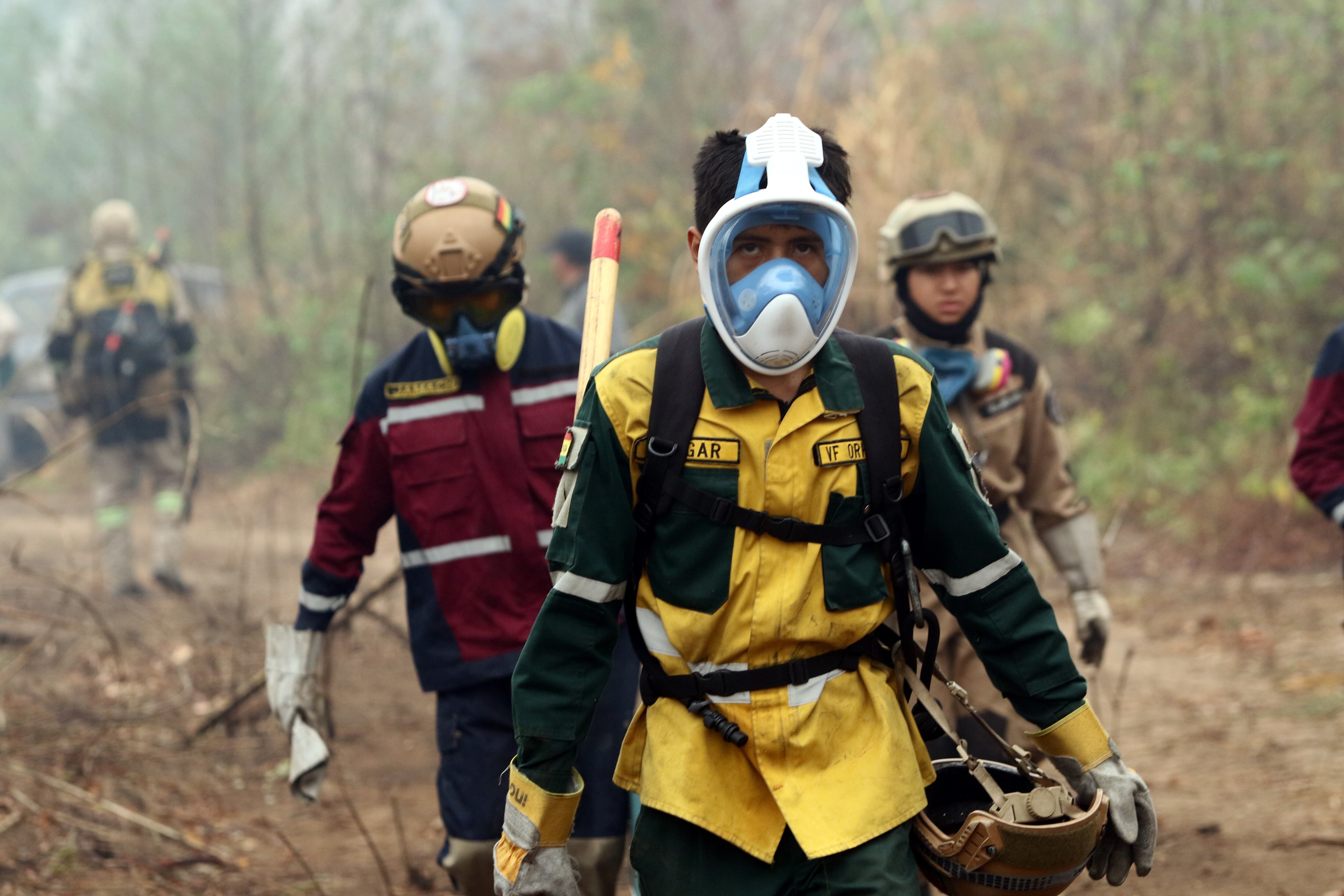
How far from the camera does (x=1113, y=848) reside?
2568mm

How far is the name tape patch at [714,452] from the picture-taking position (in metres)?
2.48

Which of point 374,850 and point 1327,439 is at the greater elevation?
point 1327,439

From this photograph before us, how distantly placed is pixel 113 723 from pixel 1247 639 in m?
6.09

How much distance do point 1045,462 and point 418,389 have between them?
2093 mm

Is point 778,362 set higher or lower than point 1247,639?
higher

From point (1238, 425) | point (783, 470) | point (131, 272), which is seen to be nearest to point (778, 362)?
point (783, 470)

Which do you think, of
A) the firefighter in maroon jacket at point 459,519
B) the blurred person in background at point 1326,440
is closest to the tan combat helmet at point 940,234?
the blurred person in background at point 1326,440

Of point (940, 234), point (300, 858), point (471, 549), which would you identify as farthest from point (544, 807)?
point (940, 234)

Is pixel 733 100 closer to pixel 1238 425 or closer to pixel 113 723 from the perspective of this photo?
pixel 1238 425

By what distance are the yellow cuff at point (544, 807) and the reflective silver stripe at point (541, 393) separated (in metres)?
1.45

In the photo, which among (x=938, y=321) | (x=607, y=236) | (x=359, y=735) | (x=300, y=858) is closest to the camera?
(x=607, y=236)

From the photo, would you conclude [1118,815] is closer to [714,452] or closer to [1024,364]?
[714,452]

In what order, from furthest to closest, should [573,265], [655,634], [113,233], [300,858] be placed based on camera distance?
[113,233] < [573,265] < [300,858] < [655,634]

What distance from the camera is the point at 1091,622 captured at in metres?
4.48
